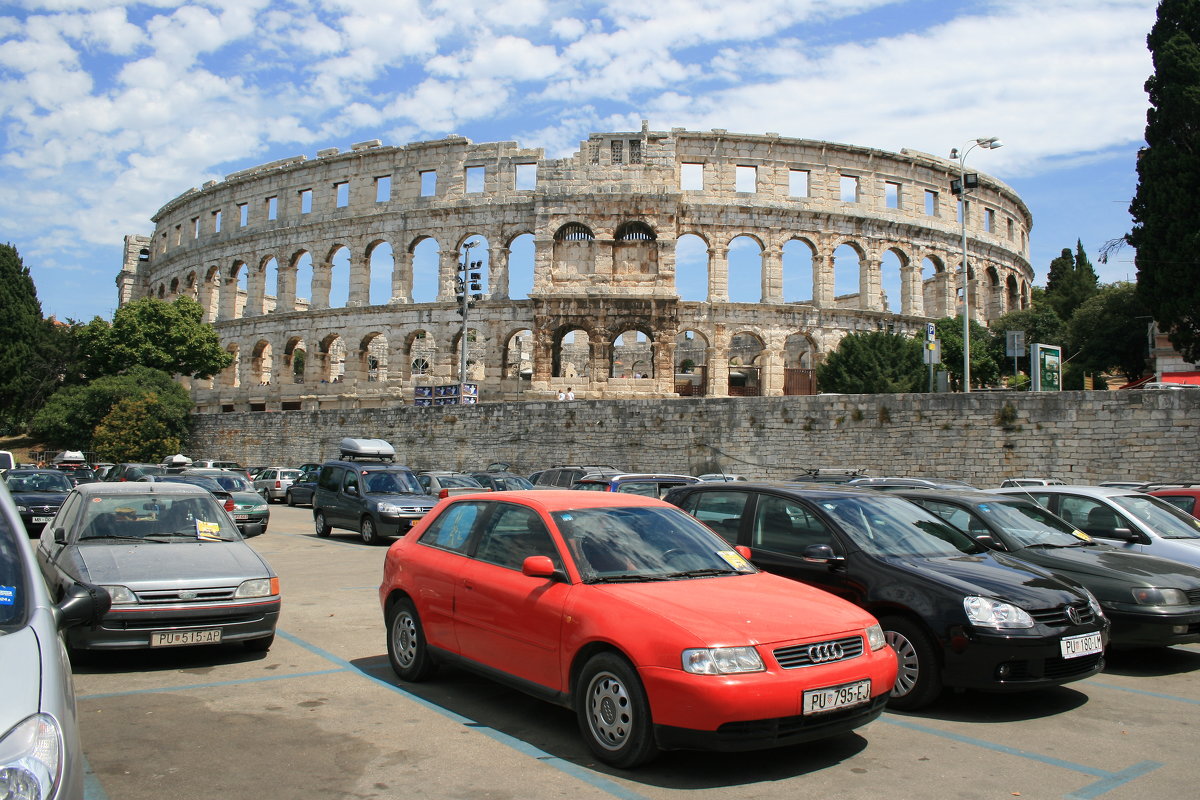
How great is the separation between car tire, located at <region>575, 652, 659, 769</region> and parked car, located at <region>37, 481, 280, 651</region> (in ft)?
12.0

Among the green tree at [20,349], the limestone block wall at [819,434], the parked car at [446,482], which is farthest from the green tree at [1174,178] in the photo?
the green tree at [20,349]

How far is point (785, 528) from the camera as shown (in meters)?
7.41

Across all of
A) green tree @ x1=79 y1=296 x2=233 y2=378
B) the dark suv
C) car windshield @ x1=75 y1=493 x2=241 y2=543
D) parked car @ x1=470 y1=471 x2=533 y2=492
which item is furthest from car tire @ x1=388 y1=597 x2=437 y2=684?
green tree @ x1=79 y1=296 x2=233 y2=378

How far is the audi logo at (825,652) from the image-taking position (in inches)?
195

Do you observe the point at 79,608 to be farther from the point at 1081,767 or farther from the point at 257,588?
the point at 1081,767

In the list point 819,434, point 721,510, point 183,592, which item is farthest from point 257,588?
point 819,434

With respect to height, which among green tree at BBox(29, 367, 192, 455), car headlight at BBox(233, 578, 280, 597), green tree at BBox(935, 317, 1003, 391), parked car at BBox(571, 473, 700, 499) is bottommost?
car headlight at BBox(233, 578, 280, 597)

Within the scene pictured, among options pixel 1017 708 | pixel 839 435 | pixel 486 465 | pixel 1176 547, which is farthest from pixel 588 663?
pixel 486 465

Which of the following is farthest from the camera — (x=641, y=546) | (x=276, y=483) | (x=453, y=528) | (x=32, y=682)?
(x=276, y=483)

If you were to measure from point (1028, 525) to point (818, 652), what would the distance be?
491 centimetres

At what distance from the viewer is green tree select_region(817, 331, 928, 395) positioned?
3566 cm

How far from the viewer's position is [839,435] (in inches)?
1096

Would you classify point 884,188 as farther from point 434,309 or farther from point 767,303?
point 434,309

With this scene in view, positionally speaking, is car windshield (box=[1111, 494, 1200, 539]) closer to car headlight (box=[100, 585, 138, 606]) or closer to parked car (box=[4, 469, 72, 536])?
car headlight (box=[100, 585, 138, 606])
